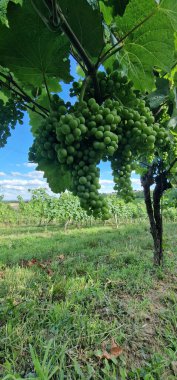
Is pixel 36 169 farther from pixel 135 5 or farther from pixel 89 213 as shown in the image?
pixel 135 5

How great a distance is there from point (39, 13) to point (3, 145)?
1.12 m

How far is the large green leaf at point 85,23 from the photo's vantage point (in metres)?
1.01

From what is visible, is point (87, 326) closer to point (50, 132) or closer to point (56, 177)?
point (56, 177)

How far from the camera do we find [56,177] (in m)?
1.35

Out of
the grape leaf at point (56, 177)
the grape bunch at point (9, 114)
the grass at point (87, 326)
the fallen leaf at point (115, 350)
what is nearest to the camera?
the grape leaf at point (56, 177)

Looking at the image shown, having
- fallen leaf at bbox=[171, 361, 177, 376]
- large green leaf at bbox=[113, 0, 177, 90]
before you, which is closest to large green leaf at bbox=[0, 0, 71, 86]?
large green leaf at bbox=[113, 0, 177, 90]

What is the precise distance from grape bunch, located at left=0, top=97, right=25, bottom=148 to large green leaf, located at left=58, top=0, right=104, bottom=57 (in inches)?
23.6

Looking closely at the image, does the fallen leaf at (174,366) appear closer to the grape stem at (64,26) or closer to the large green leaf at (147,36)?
the large green leaf at (147,36)

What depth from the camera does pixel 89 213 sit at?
106cm

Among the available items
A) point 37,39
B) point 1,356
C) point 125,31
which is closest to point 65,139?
point 37,39

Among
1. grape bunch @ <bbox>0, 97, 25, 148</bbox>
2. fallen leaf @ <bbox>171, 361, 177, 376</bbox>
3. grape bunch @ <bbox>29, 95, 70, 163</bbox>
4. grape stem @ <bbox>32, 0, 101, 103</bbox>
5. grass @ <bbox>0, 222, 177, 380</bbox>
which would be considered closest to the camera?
grape stem @ <bbox>32, 0, 101, 103</bbox>

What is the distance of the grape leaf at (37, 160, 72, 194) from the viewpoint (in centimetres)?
123

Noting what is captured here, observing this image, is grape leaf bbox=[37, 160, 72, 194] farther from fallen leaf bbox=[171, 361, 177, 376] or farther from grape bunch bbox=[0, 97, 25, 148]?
fallen leaf bbox=[171, 361, 177, 376]

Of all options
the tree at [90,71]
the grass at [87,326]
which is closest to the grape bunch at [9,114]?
the tree at [90,71]
